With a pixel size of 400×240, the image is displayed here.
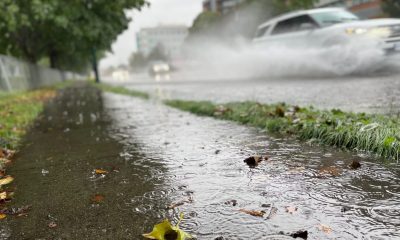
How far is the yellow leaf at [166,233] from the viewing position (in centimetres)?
181

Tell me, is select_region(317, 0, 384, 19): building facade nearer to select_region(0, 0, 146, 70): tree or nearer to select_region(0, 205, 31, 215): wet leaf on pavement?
select_region(0, 0, 146, 70): tree

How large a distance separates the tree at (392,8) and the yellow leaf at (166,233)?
41.2 meters

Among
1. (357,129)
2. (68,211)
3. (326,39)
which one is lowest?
(68,211)

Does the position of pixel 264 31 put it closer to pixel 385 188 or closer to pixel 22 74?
pixel 385 188

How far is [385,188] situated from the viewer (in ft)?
7.63

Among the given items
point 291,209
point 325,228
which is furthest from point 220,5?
point 325,228

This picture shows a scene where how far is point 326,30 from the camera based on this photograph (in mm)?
10289

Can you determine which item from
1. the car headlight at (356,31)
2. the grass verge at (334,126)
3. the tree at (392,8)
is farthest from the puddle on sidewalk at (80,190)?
the tree at (392,8)

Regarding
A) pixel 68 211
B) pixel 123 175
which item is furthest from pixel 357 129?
pixel 68 211

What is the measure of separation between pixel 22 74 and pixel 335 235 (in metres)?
21.1

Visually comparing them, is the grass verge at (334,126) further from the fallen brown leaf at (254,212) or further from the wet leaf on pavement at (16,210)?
the wet leaf on pavement at (16,210)

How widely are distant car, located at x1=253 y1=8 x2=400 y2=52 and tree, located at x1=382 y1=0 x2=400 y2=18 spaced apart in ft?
96.2

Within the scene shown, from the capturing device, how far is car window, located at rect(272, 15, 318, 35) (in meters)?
11.2

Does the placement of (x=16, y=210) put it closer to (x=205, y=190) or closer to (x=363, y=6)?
(x=205, y=190)
